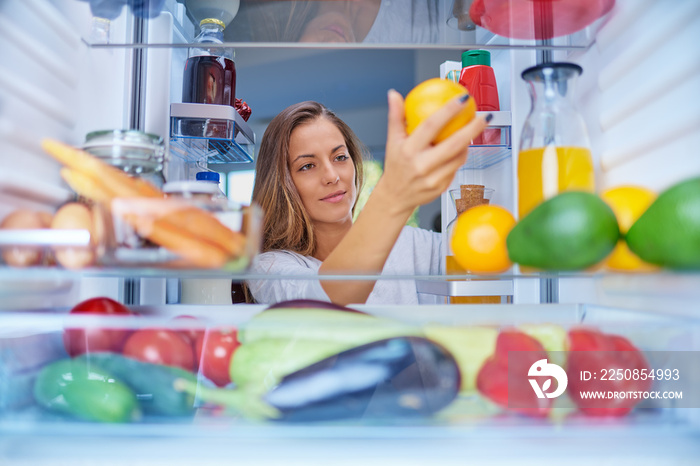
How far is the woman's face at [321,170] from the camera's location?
1.73m

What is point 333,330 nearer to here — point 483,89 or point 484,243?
point 484,243

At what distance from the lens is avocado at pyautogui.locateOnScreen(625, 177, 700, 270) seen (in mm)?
492

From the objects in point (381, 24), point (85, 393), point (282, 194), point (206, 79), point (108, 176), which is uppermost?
point (206, 79)

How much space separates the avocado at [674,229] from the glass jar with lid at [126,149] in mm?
578

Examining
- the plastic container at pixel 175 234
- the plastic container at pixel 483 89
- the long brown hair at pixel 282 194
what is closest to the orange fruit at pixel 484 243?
the plastic container at pixel 175 234

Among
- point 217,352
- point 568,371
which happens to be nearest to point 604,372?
point 568,371

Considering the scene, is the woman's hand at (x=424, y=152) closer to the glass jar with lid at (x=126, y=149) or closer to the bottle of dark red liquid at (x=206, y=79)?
the glass jar with lid at (x=126, y=149)

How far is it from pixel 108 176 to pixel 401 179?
362 mm

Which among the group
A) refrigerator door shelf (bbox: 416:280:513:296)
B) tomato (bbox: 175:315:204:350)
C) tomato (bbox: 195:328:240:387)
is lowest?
tomato (bbox: 195:328:240:387)

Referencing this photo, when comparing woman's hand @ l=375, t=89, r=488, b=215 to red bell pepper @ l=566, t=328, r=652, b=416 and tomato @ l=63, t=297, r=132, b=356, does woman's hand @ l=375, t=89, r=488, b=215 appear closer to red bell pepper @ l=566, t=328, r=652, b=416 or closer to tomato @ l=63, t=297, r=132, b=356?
red bell pepper @ l=566, t=328, r=652, b=416

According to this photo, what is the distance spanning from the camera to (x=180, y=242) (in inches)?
22.3

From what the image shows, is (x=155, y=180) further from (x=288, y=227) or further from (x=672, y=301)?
(x=288, y=227)

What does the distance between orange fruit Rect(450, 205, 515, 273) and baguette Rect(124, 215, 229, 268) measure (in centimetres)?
28

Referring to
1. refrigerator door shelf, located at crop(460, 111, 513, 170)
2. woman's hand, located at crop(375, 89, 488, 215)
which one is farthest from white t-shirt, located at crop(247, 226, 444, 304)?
woman's hand, located at crop(375, 89, 488, 215)
